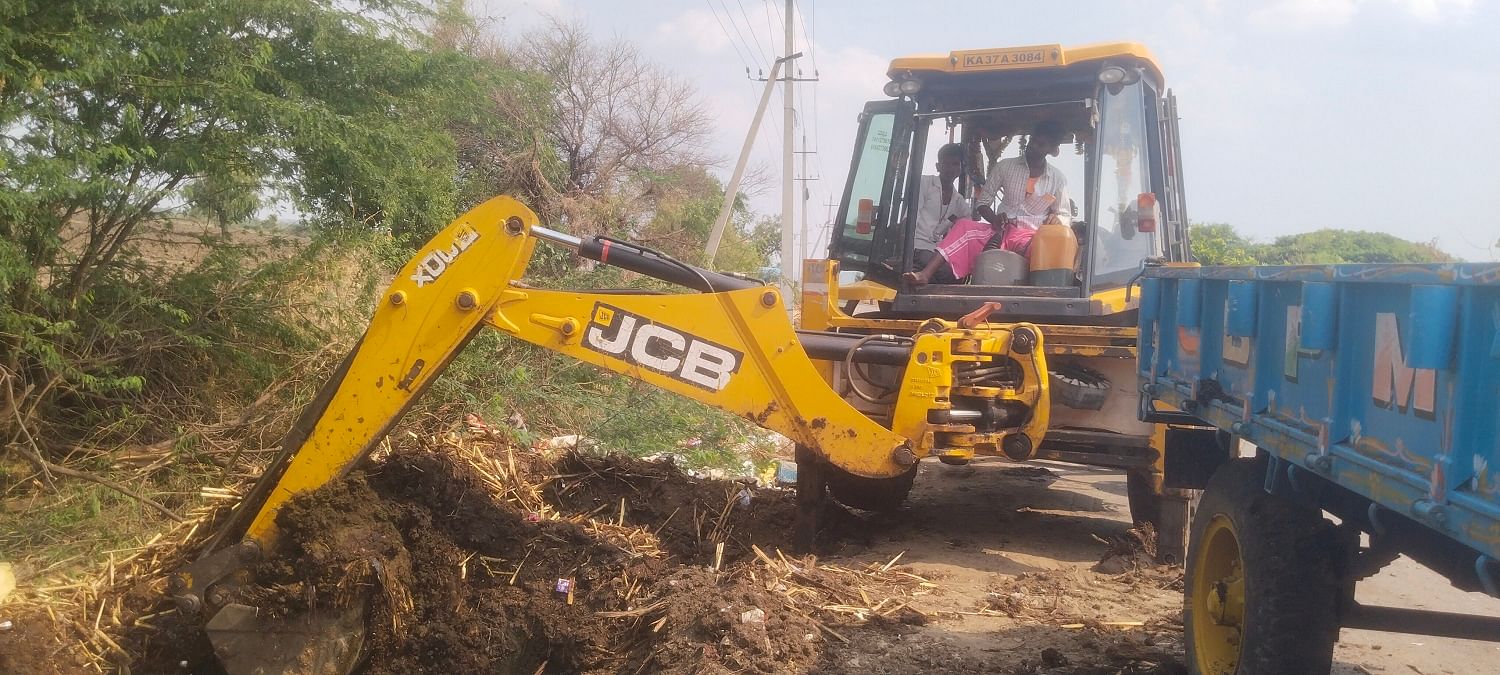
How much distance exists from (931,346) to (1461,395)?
3.02 m

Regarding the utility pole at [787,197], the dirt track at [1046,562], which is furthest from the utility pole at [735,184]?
the dirt track at [1046,562]

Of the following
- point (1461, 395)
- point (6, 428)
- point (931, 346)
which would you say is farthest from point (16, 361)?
point (1461, 395)

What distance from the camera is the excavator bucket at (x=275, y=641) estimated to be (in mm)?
4719

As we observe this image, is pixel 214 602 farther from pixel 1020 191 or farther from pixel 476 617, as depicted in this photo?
pixel 1020 191

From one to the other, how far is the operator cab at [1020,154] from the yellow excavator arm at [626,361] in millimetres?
961

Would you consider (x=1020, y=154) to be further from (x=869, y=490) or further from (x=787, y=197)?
(x=787, y=197)

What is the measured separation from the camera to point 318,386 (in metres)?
8.16

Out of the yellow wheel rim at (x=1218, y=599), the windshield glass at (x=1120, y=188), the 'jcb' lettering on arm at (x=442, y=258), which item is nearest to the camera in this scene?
the yellow wheel rim at (x=1218, y=599)

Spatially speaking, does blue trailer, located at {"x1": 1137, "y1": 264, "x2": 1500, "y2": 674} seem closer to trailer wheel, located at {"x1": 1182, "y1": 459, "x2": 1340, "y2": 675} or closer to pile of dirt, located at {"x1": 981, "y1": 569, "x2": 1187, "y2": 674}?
trailer wheel, located at {"x1": 1182, "y1": 459, "x2": 1340, "y2": 675}

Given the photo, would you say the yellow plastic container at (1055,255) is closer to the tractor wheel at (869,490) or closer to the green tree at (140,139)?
the tractor wheel at (869,490)

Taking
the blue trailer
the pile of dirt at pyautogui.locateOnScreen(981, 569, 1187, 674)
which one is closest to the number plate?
the blue trailer

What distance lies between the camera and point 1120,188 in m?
6.45

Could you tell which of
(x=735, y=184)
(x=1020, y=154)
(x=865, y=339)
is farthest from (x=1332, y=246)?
(x=865, y=339)

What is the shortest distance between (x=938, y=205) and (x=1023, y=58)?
1081 mm
